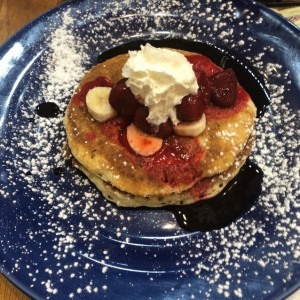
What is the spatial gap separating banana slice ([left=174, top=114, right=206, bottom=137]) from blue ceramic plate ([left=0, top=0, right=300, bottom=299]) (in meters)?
0.28

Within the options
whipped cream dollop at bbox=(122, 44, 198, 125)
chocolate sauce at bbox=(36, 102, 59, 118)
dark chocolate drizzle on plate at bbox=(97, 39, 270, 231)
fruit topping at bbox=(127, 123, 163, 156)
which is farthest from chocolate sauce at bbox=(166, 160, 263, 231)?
chocolate sauce at bbox=(36, 102, 59, 118)

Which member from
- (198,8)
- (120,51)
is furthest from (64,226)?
(198,8)

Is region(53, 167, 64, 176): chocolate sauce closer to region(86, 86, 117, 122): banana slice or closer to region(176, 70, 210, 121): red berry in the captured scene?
region(86, 86, 117, 122): banana slice

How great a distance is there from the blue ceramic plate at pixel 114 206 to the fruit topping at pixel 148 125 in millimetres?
284

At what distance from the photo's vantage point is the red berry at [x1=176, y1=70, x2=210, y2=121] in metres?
1.49

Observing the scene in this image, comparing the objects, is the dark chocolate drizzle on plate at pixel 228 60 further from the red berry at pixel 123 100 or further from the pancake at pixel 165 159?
the red berry at pixel 123 100

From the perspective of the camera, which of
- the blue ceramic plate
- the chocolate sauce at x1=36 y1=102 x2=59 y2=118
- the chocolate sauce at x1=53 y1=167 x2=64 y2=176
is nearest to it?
the blue ceramic plate

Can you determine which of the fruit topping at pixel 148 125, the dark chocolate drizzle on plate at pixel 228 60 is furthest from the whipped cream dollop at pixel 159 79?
the dark chocolate drizzle on plate at pixel 228 60

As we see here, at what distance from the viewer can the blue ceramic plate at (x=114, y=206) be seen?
1.40 m

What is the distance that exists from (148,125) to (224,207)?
0.40 m

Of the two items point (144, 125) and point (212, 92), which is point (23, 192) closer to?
point (144, 125)

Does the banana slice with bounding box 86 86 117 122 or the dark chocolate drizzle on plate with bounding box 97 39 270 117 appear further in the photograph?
the dark chocolate drizzle on plate with bounding box 97 39 270 117

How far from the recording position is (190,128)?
1544mm

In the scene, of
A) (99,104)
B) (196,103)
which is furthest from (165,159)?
(99,104)
